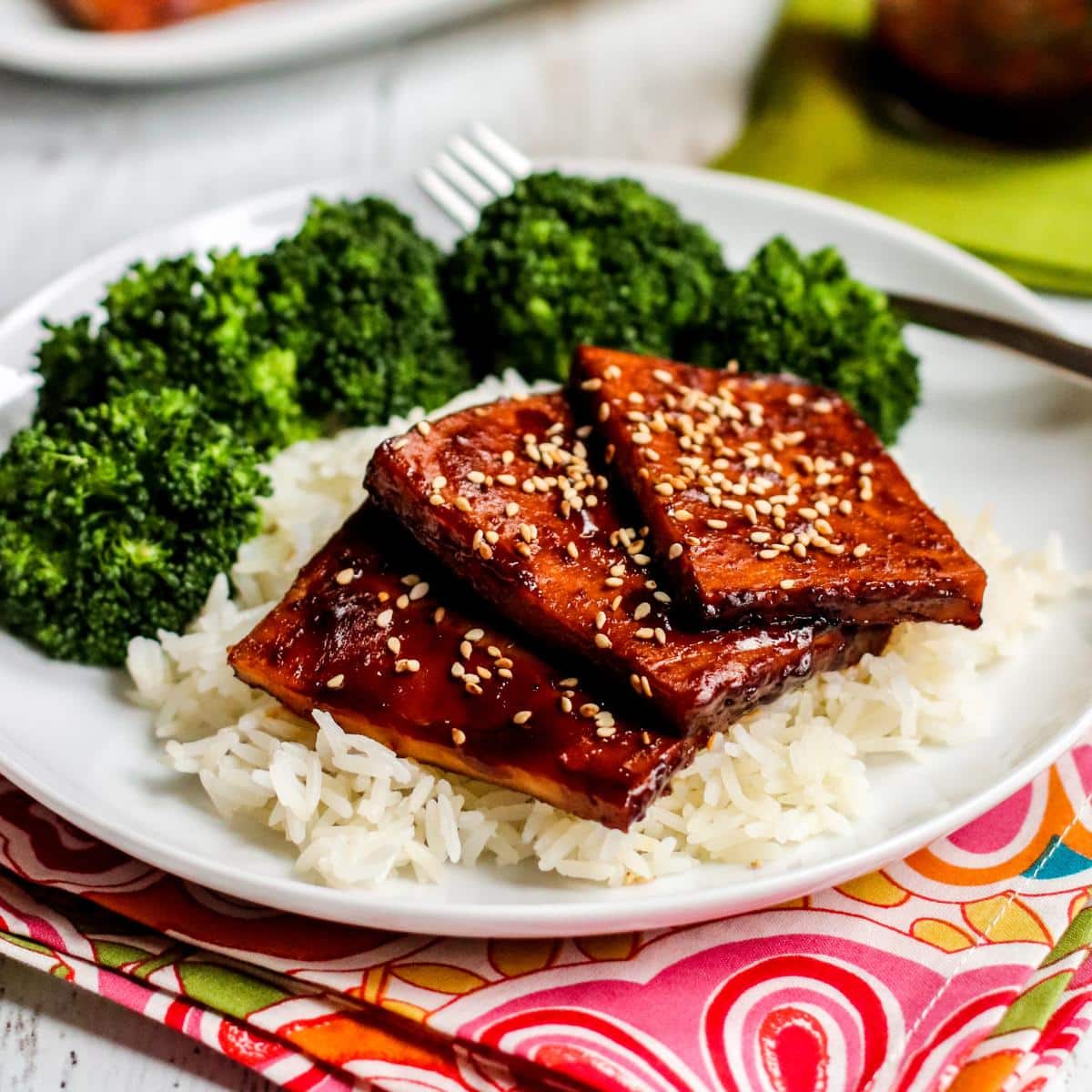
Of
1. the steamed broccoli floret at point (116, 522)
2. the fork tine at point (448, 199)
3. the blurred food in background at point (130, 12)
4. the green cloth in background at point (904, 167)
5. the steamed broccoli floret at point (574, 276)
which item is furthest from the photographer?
the blurred food in background at point (130, 12)

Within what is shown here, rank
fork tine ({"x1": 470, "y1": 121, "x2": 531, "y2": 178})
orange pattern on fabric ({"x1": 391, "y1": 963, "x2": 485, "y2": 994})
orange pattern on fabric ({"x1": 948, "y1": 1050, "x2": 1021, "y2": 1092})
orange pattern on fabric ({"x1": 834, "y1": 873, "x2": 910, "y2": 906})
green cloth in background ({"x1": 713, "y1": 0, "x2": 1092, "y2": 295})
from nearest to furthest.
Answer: orange pattern on fabric ({"x1": 948, "y1": 1050, "x2": 1021, "y2": 1092})
orange pattern on fabric ({"x1": 391, "y1": 963, "x2": 485, "y2": 994})
orange pattern on fabric ({"x1": 834, "y1": 873, "x2": 910, "y2": 906})
fork tine ({"x1": 470, "y1": 121, "x2": 531, "y2": 178})
green cloth in background ({"x1": 713, "y1": 0, "x2": 1092, "y2": 295})

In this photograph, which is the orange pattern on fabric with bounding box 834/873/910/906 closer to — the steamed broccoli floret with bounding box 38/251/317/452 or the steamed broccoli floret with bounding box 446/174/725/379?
the steamed broccoli floret with bounding box 446/174/725/379

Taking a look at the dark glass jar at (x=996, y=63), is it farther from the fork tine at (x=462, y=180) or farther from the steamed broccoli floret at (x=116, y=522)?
the steamed broccoli floret at (x=116, y=522)

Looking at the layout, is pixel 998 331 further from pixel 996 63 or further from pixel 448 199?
pixel 448 199

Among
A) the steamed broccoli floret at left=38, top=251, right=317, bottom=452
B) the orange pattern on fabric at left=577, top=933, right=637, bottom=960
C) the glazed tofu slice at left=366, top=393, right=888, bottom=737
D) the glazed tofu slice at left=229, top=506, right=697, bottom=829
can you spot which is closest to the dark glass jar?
the glazed tofu slice at left=366, top=393, right=888, bottom=737

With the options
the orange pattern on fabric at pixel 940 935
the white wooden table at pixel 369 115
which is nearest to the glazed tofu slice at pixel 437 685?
the orange pattern on fabric at pixel 940 935
